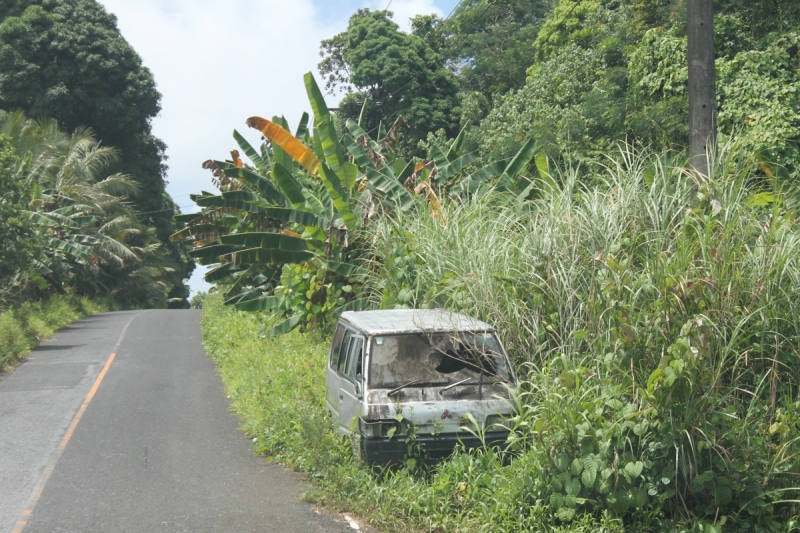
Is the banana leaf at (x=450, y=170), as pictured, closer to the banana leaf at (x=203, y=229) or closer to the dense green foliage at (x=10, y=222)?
the banana leaf at (x=203, y=229)

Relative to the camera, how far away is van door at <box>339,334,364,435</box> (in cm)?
868

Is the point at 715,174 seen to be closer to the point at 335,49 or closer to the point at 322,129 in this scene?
the point at 322,129

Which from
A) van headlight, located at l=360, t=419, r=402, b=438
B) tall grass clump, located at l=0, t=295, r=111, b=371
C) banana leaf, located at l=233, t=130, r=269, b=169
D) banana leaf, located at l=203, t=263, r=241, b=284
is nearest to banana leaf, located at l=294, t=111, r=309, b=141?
banana leaf, located at l=233, t=130, r=269, b=169

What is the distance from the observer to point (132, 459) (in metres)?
10.3

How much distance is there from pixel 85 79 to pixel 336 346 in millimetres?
38565

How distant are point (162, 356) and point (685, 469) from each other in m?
15.9

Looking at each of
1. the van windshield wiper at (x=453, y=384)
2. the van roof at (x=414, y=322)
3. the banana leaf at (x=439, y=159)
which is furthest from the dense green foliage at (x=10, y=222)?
the van windshield wiper at (x=453, y=384)

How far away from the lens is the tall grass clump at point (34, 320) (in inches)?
761

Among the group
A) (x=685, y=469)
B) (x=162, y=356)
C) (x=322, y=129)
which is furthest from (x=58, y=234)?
(x=685, y=469)

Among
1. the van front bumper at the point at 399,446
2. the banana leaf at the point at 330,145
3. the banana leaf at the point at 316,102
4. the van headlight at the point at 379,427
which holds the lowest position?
the van front bumper at the point at 399,446

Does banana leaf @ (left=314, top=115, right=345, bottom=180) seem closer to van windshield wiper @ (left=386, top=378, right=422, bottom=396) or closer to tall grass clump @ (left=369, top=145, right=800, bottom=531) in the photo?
tall grass clump @ (left=369, top=145, right=800, bottom=531)

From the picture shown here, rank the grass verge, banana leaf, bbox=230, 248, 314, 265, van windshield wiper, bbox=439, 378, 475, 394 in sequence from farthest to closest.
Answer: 1. banana leaf, bbox=230, 248, 314, 265
2. van windshield wiper, bbox=439, 378, 475, 394
3. the grass verge

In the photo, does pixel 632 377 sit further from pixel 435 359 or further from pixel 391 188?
pixel 391 188

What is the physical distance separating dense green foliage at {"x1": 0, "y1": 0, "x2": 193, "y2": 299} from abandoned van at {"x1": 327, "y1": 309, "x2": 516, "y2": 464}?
3832 centimetres
